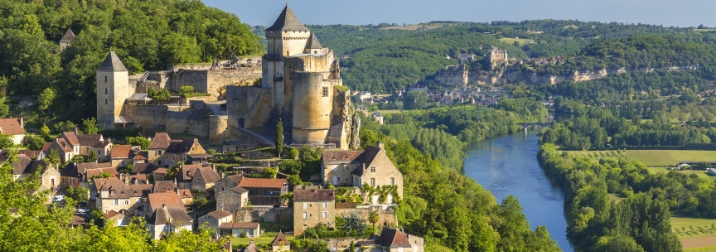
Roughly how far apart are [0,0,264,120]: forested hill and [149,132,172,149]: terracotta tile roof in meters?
7.17

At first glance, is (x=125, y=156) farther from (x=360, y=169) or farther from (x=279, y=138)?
(x=360, y=169)

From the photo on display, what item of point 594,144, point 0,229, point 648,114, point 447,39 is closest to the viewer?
point 0,229

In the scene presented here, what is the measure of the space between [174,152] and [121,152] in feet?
8.16

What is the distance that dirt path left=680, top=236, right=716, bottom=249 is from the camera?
2375 inches

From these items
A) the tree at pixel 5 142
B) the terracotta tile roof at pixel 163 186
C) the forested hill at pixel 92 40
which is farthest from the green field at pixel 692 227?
the tree at pixel 5 142

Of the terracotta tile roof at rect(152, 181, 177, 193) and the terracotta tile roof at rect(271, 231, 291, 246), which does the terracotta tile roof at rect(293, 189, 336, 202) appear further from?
the terracotta tile roof at rect(152, 181, 177, 193)

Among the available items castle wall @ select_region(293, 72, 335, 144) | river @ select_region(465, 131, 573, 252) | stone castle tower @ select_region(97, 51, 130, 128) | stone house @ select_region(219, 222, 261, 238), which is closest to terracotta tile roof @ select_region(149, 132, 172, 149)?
stone castle tower @ select_region(97, 51, 130, 128)

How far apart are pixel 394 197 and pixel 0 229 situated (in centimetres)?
1869

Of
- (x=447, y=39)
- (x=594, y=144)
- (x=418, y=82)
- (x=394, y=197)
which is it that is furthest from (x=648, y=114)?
(x=394, y=197)

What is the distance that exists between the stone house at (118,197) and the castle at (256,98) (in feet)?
20.3

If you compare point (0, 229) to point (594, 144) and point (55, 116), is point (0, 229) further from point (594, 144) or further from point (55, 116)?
point (594, 144)

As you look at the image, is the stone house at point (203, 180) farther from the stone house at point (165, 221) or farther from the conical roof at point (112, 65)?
the conical roof at point (112, 65)

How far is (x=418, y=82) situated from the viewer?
161m

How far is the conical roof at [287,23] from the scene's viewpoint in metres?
44.2
